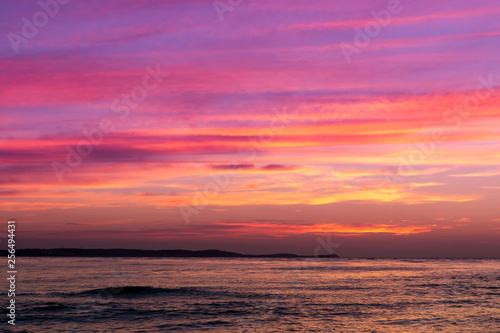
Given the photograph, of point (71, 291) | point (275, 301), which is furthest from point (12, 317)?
point (275, 301)

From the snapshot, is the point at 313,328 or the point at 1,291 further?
the point at 1,291

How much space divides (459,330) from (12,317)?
3502 centimetres

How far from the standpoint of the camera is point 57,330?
34.6m

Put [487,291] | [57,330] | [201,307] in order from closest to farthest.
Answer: [57,330], [201,307], [487,291]

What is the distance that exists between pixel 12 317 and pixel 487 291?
56753 mm

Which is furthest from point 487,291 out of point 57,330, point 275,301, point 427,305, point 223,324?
point 57,330

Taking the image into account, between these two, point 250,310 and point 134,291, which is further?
point 134,291

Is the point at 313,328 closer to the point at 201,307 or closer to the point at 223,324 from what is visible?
the point at 223,324

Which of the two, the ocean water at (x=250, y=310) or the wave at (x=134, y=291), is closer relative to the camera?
the ocean water at (x=250, y=310)

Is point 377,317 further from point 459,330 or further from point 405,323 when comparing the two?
point 459,330

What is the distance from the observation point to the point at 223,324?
3716 centimetres

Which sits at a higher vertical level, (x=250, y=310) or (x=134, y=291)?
(x=250, y=310)

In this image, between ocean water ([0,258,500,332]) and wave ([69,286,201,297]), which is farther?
wave ([69,286,201,297])

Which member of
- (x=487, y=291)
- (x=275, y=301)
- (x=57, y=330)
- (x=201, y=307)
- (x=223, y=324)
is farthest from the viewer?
(x=487, y=291)
